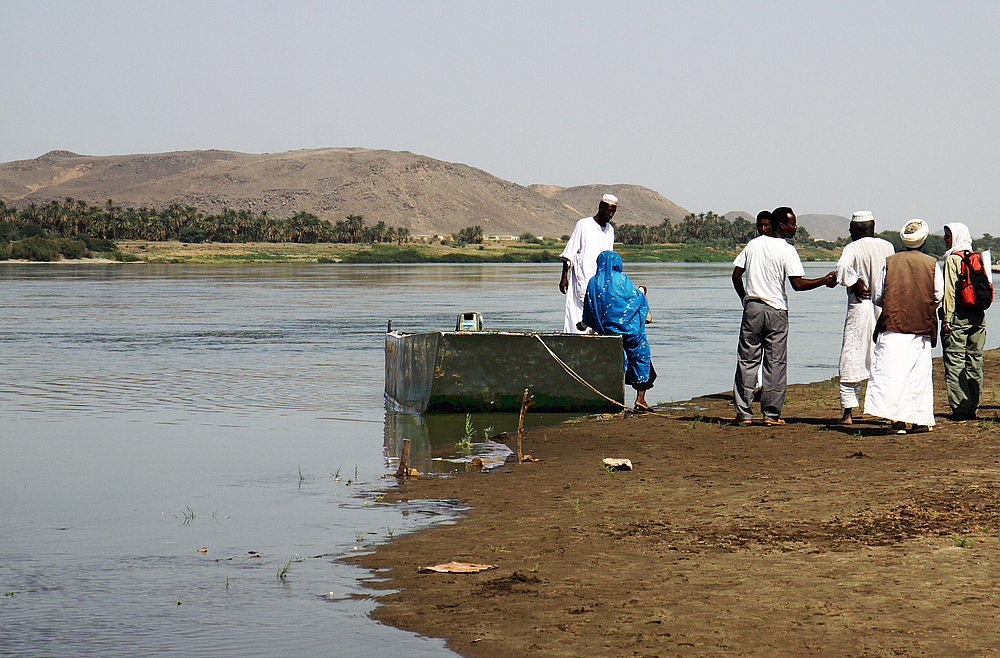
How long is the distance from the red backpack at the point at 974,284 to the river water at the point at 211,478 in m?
4.07

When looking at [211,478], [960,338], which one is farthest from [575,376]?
[211,478]

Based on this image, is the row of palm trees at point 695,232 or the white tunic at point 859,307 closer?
the white tunic at point 859,307

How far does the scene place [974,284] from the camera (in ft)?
32.7

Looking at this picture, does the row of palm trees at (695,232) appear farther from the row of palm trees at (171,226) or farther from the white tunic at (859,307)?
the white tunic at (859,307)

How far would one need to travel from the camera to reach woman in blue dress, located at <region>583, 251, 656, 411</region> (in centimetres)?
1173

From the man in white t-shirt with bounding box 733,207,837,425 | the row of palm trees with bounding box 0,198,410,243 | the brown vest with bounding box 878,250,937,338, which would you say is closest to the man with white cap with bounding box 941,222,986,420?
the brown vest with bounding box 878,250,937,338

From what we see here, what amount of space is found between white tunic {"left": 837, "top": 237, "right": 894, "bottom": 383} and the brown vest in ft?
0.67

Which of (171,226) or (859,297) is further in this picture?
(171,226)

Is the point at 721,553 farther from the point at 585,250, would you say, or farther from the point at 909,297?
the point at 585,250

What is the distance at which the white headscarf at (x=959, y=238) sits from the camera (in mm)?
10117

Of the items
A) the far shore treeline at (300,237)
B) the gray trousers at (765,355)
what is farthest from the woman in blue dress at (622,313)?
the far shore treeline at (300,237)

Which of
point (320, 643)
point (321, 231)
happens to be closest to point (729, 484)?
point (320, 643)

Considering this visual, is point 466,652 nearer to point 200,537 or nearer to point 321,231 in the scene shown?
point 200,537

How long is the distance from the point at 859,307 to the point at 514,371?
349 cm
